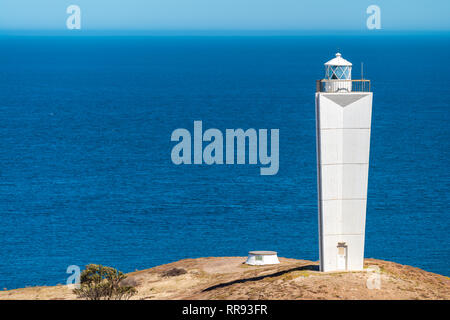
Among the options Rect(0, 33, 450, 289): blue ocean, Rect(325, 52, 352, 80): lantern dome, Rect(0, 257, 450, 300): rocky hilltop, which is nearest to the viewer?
Rect(0, 257, 450, 300): rocky hilltop

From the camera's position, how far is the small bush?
4412cm

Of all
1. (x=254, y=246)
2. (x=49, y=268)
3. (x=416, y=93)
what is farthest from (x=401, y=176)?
(x=416, y=93)

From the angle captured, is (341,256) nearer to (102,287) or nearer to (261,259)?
Result: (261,259)

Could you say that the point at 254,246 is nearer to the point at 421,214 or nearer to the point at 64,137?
the point at 421,214

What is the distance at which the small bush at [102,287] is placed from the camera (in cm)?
4412

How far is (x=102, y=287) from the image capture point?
4447 cm

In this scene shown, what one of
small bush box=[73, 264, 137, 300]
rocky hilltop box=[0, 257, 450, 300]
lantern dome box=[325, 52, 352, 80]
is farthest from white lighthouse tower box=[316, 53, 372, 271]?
small bush box=[73, 264, 137, 300]

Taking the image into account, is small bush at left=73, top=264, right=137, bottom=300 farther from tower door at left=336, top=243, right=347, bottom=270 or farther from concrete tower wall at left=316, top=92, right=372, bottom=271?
tower door at left=336, top=243, right=347, bottom=270

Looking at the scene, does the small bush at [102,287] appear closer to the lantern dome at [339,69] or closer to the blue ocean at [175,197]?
the lantern dome at [339,69]

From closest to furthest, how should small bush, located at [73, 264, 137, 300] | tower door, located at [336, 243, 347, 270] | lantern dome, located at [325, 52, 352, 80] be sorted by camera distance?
tower door, located at [336, 243, 347, 270]
lantern dome, located at [325, 52, 352, 80]
small bush, located at [73, 264, 137, 300]

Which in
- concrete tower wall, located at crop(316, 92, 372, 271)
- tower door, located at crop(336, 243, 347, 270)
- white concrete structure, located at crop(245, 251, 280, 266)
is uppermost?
concrete tower wall, located at crop(316, 92, 372, 271)

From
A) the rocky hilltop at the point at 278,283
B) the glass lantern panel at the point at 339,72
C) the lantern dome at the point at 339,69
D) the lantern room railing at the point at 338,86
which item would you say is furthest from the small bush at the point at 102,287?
the glass lantern panel at the point at 339,72

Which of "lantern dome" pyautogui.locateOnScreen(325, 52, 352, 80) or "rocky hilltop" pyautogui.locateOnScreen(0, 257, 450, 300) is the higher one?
"lantern dome" pyautogui.locateOnScreen(325, 52, 352, 80)
